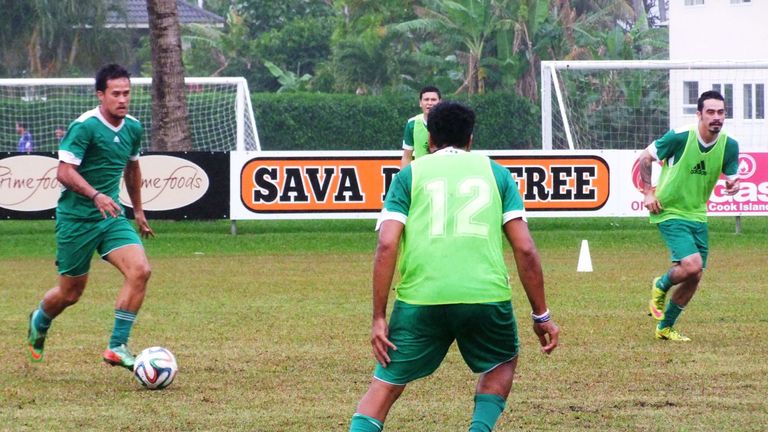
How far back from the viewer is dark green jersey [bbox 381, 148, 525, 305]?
5605 millimetres

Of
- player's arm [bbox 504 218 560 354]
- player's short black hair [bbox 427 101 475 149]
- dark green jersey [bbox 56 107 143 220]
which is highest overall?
player's short black hair [bbox 427 101 475 149]

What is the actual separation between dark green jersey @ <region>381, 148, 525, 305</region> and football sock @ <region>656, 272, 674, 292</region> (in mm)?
5510

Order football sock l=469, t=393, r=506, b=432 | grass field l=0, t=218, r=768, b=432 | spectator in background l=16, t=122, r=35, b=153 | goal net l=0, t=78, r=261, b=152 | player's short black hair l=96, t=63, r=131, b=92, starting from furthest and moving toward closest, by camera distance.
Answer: spectator in background l=16, t=122, r=35, b=153 → goal net l=0, t=78, r=261, b=152 → player's short black hair l=96, t=63, r=131, b=92 → grass field l=0, t=218, r=768, b=432 → football sock l=469, t=393, r=506, b=432

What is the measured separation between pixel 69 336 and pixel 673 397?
543cm

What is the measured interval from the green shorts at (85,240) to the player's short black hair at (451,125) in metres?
3.91

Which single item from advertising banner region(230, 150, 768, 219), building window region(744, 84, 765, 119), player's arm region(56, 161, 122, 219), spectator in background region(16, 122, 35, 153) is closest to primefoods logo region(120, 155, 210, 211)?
advertising banner region(230, 150, 768, 219)

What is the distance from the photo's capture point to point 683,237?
1073 cm

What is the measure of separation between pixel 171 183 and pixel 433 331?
625 inches

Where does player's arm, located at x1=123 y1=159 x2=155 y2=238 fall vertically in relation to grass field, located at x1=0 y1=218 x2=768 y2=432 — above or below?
above

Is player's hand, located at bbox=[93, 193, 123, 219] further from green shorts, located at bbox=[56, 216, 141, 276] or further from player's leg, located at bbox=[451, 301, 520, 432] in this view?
player's leg, located at bbox=[451, 301, 520, 432]

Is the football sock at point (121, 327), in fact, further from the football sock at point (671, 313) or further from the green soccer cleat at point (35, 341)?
the football sock at point (671, 313)

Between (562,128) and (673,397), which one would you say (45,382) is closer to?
(673,397)

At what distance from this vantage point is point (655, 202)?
1066cm

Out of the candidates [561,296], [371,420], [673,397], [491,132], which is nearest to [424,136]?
[561,296]
